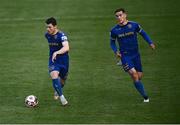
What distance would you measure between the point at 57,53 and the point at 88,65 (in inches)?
202

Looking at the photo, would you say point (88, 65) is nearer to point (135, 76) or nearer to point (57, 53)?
point (135, 76)

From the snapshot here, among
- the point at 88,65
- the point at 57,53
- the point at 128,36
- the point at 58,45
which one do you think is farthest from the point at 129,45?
the point at 88,65

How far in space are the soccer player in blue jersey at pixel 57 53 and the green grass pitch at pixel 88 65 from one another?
Answer: 2.10ft

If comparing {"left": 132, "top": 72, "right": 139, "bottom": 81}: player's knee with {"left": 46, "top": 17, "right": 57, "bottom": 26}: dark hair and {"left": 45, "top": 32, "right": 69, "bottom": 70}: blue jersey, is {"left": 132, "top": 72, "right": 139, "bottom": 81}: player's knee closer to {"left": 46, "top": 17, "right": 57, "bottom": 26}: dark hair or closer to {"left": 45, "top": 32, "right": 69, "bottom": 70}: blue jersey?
{"left": 45, "top": 32, "right": 69, "bottom": 70}: blue jersey

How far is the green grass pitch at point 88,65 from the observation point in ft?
52.3

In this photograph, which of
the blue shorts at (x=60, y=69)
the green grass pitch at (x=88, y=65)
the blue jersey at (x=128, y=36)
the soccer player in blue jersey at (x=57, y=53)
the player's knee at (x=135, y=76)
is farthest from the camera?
the blue jersey at (x=128, y=36)

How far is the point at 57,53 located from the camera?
15984 mm

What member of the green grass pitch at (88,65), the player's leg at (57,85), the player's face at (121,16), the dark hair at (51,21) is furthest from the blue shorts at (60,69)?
the player's face at (121,16)

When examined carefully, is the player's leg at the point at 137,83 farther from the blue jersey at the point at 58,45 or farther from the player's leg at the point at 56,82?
the player's leg at the point at 56,82

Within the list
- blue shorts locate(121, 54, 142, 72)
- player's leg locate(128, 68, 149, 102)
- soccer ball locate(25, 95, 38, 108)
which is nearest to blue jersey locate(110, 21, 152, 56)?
blue shorts locate(121, 54, 142, 72)

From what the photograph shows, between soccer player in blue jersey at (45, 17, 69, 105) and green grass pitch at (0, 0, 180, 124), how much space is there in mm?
639

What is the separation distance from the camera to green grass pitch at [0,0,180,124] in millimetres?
15945

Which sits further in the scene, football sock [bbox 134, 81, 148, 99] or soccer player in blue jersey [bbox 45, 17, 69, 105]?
football sock [bbox 134, 81, 148, 99]

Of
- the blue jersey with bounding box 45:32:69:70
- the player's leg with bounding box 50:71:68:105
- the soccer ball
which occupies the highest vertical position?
the blue jersey with bounding box 45:32:69:70
